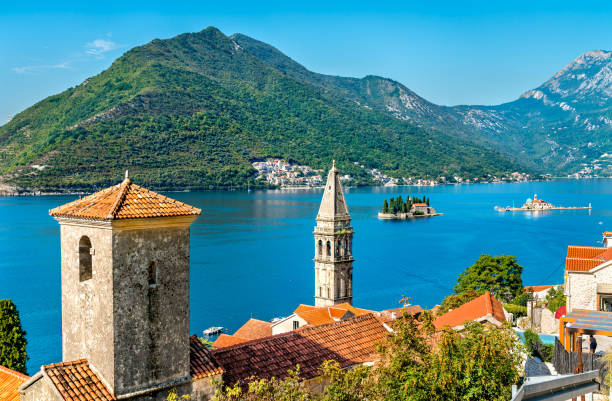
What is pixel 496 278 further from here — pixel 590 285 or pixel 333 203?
Result: pixel 590 285

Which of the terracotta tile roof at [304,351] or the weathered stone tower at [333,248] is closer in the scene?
the terracotta tile roof at [304,351]

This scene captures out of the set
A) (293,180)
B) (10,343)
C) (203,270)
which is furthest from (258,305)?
(293,180)

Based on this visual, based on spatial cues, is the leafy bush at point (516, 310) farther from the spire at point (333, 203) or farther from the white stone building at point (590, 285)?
the white stone building at point (590, 285)

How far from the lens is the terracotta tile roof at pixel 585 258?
1620 centimetres

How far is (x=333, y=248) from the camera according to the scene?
934 inches

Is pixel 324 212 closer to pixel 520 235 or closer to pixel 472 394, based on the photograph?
pixel 472 394

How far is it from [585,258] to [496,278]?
17.8 metres

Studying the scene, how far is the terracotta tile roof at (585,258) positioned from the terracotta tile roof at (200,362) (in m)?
11.8

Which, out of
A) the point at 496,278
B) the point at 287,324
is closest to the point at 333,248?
the point at 287,324

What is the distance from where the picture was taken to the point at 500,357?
833cm

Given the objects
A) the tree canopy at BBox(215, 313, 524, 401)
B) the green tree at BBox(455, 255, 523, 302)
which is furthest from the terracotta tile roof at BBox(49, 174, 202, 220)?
the green tree at BBox(455, 255, 523, 302)

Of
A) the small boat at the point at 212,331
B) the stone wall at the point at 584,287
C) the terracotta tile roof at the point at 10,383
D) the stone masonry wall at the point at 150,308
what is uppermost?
the stone masonry wall at the point at 150,308

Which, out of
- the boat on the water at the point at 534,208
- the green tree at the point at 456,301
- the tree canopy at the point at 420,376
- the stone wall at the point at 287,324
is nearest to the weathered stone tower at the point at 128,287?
the tree canopy at the point at 420,376

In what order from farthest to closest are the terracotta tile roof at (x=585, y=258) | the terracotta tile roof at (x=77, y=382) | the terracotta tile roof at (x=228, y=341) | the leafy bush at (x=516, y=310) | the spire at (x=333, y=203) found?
the leafy bush at (x=516, y=310) < the spire at (x=333, y=203) < the terracotta tile roof at (x=228, y=341) < the terracotta tile roof at (x=585, y=258) < the terracotta tile roof at (x=77, y=382)
